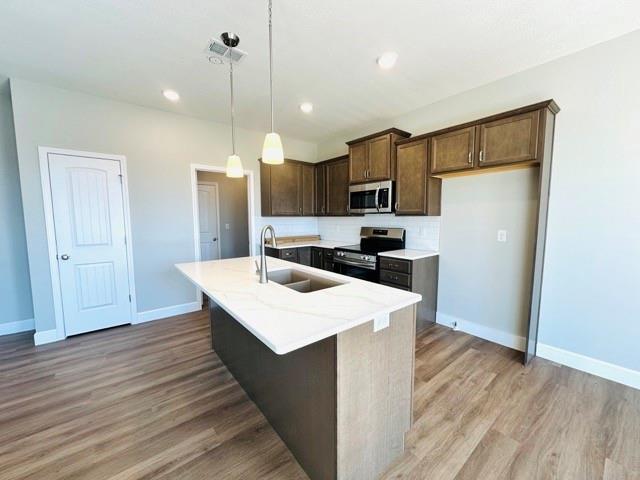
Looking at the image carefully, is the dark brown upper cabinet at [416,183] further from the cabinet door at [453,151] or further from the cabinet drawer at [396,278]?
the cabinet drawer at [396,278]

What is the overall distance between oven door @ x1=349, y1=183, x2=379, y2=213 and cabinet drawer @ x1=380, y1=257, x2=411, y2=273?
29.4 inches

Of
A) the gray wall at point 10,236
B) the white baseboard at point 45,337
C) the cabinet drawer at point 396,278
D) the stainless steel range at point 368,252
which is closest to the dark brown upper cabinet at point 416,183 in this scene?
the stainless steel range at point 368,252

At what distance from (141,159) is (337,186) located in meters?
2.68

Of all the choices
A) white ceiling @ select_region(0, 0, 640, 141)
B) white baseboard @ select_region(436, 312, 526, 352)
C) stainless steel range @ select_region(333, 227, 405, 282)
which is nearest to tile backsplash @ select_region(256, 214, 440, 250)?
stainless steel range @ select_region(333, 227, 405, 282)

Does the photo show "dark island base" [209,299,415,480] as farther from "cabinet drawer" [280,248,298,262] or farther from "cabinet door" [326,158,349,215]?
"cabinet door" [326,158,349,215]

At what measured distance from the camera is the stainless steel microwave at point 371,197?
3.43m

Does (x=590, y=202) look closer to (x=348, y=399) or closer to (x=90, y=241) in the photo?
(x=348, y=399)

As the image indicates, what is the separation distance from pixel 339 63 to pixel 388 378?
2.49 metres

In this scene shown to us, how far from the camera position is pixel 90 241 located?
3.11m

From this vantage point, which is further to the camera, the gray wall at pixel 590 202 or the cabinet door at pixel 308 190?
the cabinet door at pixel 308 190

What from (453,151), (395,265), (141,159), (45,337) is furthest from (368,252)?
(45,337)

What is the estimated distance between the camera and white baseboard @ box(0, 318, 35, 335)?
3115 mm

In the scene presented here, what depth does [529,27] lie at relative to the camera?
1940 millimetres

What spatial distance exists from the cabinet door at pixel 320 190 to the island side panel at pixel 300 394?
2879 millimetres
